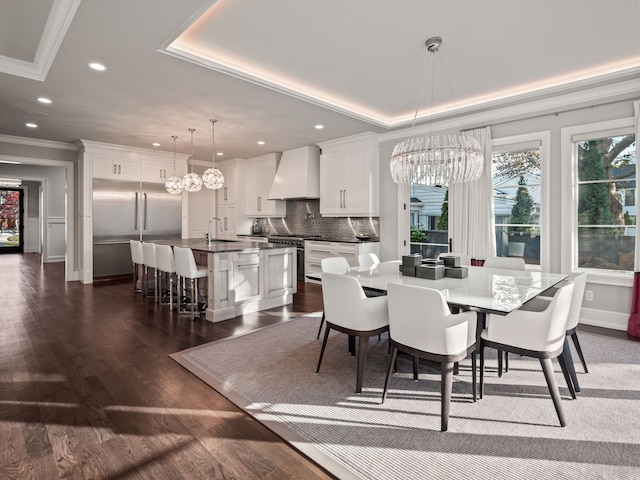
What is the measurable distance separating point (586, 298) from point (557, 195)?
128cm

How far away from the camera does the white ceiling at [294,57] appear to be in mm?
2682

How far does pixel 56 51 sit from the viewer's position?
10.3 ft

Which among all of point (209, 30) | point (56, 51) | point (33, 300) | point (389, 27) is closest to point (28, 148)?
point (33, 300)

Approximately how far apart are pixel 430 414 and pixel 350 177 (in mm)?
4569

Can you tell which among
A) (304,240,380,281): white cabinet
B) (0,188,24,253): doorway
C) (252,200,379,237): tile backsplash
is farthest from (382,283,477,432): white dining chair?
(0,188,24,253): doorway

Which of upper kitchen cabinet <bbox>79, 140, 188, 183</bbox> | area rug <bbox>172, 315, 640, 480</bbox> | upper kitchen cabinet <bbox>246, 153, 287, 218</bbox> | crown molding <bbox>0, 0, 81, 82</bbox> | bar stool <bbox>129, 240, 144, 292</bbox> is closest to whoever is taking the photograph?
area rug <bbox>172, 315, 640, 480</bbox>

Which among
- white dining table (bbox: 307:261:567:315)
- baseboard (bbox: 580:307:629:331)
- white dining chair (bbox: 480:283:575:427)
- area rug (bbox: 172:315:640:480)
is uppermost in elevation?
white dining table (bbox: 307:261:567:315)

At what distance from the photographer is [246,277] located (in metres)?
4.54

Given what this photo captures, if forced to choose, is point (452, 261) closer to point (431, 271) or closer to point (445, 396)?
point (431, 271)

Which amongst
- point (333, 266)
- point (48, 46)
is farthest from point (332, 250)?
point (48, 46)

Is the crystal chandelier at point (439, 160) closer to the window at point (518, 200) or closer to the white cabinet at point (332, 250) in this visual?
the window at point (518, 200)

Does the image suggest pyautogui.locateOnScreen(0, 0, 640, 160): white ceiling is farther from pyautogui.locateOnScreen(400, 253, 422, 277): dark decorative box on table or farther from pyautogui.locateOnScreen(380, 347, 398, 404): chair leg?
pyautogui.locateOnScreen(380, 347, 398, 404): chair leg

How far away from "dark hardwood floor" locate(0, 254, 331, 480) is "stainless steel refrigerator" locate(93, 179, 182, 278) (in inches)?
110

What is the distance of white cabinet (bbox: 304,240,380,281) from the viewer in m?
6.01
